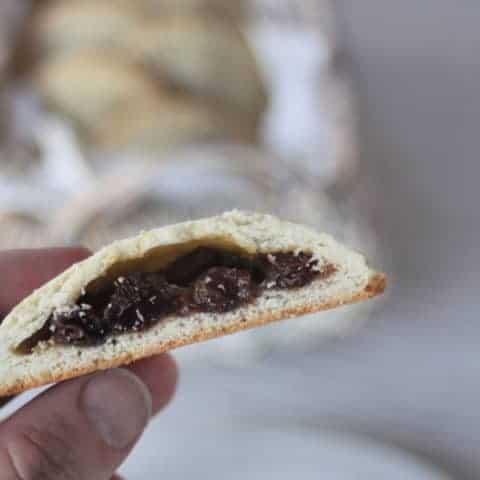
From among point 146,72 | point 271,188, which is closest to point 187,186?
point 271,188

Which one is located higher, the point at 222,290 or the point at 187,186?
the point at 187,186

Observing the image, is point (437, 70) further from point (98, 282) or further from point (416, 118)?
point (98, 282)

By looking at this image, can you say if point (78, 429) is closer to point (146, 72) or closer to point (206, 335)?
point (206, 335)

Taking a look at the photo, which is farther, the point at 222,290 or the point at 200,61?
the point at 200,61

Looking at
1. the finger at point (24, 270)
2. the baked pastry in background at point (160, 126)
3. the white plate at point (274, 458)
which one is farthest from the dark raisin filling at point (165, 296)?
the baked pastry in background at point (160, 126)

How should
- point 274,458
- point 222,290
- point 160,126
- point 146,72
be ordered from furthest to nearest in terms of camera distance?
point 146,72 < point 160,126 < point 274,458 < point 222,290

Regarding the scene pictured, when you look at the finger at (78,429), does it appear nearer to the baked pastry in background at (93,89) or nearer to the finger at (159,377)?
the finger at (159,377)

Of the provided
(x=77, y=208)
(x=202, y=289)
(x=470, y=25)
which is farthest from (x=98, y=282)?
(x=470, y=25)
